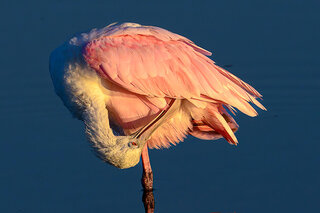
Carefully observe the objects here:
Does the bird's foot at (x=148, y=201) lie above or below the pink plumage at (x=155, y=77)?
below

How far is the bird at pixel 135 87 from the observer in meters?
7.65

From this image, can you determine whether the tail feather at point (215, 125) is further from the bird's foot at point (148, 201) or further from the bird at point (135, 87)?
the bird's foot at point (148, 201)

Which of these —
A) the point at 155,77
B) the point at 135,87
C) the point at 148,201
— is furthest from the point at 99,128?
the point at 148,201

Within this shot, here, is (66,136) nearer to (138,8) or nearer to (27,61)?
(27,61)

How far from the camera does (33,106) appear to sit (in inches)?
405

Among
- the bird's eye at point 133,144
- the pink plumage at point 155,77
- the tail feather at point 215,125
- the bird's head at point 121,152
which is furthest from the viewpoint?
the tail feather at point 215,125

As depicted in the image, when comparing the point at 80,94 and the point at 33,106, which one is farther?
the point at 33,106

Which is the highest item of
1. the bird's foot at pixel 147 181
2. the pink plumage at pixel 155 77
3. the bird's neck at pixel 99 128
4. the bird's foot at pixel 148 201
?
the pink plumage at pixel 155 77

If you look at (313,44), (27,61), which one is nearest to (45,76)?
(27,61)

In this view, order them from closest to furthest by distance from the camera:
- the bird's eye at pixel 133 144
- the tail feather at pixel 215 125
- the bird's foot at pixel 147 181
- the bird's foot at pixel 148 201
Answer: the bird's eye at pixel 133 144
the bird's foot at pixel 148 201
the tail feather at pixel 215 125
the bird's foot at pixel 147 181

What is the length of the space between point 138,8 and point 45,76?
5.59 feet

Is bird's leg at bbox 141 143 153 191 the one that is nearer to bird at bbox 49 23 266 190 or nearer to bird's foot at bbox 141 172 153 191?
bird's foot at bbox 141 172 153 191

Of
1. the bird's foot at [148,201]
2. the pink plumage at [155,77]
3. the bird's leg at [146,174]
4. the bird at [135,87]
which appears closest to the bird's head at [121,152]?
the bird at [135,87]

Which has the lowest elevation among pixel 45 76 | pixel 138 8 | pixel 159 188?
pixel 159 188
